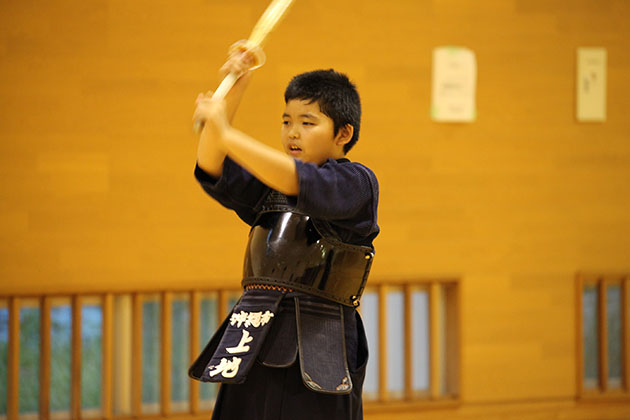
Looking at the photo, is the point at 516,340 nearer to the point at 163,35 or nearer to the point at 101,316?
the point at 101,316

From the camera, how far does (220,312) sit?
3.36 m

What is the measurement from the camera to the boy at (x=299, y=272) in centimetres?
166

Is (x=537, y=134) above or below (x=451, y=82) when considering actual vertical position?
below

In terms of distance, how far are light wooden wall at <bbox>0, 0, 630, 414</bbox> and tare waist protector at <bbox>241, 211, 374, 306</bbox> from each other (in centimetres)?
163

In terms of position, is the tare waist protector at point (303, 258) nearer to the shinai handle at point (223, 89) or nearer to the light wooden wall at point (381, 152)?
the shinai handle at point (223, 89)

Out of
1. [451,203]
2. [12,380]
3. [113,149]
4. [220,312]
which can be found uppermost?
[113,149]

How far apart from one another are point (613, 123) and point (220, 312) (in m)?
2.11

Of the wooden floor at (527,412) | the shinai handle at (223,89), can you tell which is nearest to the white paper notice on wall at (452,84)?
the wooden floor at (527,412)

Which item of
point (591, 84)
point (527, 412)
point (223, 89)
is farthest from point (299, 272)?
point (591, 84)

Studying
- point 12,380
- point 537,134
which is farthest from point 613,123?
point 12,380

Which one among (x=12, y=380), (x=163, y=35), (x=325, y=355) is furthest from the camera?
(x=163, y=35)

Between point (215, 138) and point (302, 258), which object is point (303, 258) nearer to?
point (302, 258)

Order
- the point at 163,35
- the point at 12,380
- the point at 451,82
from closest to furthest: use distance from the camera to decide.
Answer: the point at 12,380
the point at 163,35
the point at 451,82

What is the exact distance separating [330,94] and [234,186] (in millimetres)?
309
